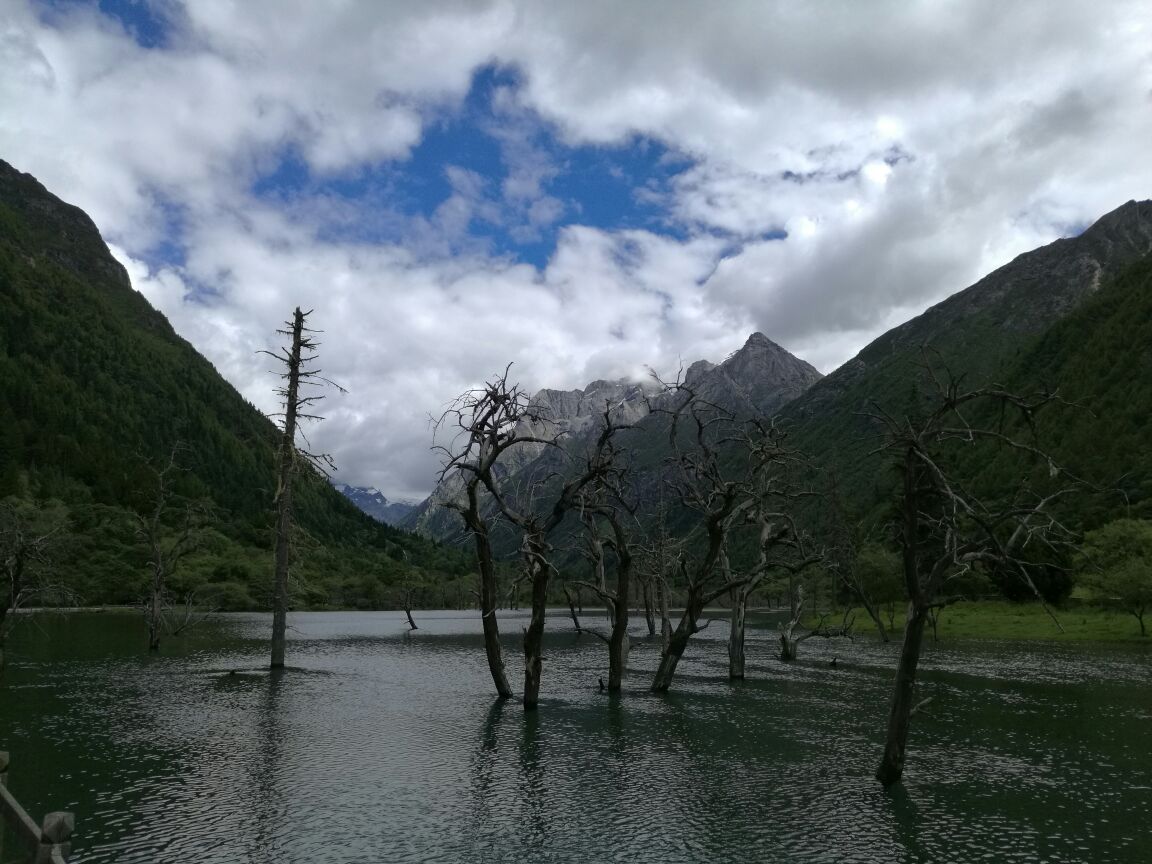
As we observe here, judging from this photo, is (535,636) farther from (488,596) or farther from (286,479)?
(286,479)

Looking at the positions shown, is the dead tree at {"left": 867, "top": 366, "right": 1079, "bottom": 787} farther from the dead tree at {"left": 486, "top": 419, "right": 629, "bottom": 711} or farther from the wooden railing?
the wooden railing

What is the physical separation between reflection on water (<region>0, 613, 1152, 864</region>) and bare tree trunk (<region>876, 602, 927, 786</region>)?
0.72 m

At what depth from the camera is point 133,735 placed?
92.9 ft

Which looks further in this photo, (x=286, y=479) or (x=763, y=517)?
(x=286, y=479)

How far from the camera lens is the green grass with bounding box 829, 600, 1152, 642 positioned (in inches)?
3189

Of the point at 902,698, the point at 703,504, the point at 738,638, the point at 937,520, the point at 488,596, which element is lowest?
the point at 738,638

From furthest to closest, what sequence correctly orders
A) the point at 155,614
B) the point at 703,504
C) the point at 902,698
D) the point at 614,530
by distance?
1. the point at 155,614
2. the point at 614,530
3. the point at 703,504
4. the point at 902,698

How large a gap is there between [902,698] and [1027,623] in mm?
86728

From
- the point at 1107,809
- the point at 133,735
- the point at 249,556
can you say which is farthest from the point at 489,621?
the point at 249,556

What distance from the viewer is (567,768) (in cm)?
2484

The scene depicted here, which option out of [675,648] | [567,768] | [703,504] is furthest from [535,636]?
[567,768]

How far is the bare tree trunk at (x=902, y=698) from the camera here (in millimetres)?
21375

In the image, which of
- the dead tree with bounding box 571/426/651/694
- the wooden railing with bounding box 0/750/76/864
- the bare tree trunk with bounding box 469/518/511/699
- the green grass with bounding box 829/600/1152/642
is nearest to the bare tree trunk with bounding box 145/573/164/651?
the bare tree trunk with bounding box 469/518/511/699

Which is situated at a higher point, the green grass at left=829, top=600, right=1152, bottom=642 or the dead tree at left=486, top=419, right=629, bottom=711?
the dead tree at left=486, top=419, right=629, bottom=711
